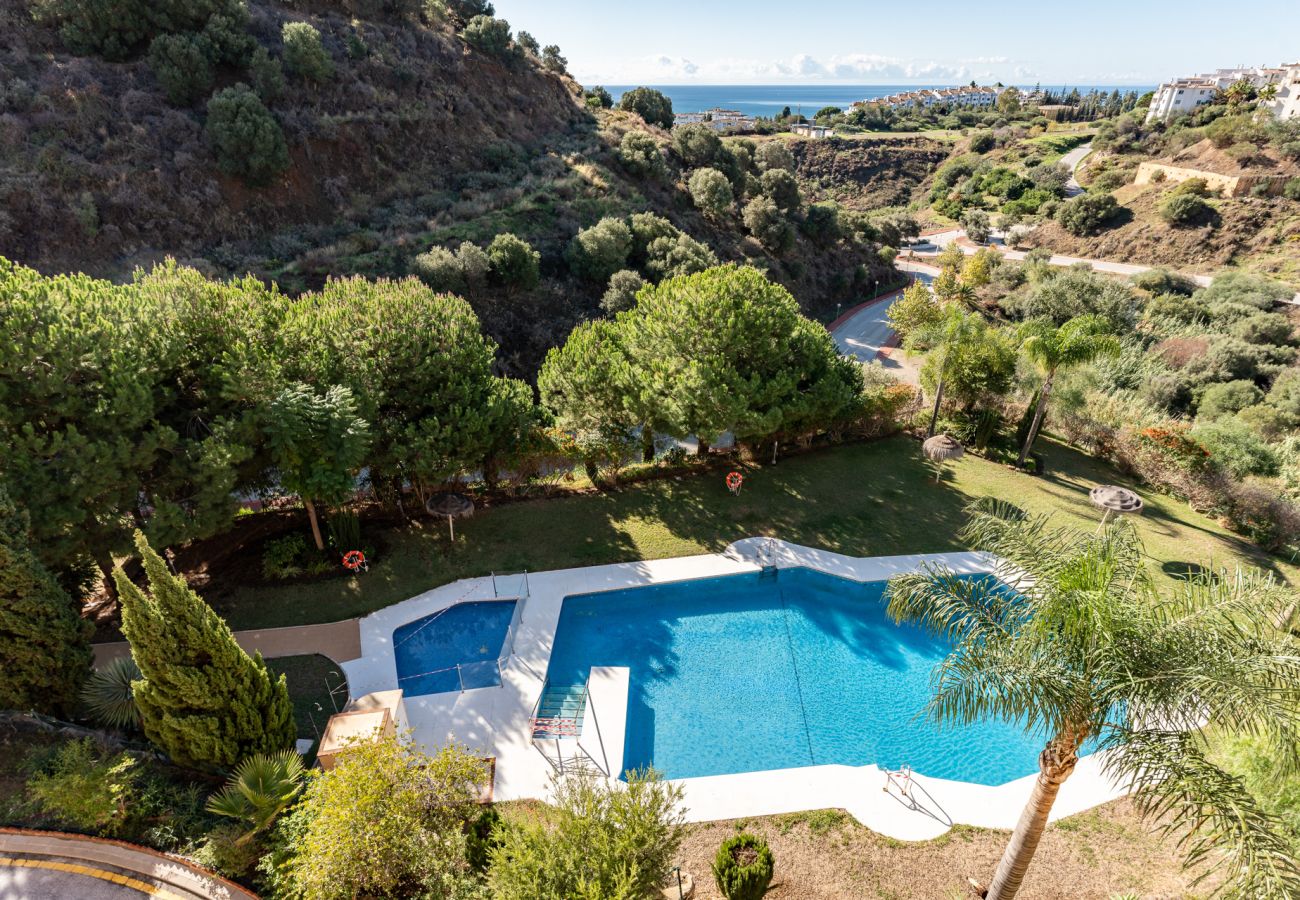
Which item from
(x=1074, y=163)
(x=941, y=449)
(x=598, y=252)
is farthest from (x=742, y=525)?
(x=1074, y=163)

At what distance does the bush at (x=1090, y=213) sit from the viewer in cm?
6147

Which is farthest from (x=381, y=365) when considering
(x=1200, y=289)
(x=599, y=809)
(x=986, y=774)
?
(x=1200, y=289)

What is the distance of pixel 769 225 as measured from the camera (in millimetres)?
45812

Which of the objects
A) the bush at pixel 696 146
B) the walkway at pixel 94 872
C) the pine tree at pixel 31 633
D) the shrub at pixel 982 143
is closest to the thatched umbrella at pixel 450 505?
the pine tree at pixel 31 633

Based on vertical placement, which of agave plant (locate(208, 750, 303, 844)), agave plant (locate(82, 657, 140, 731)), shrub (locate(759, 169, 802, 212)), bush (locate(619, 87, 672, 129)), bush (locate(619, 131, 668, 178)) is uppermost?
bush (locate(619, 87, 672, 129))

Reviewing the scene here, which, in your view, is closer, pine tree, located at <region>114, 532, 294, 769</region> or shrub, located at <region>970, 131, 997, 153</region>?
pine tree, located at <region>114, 532, 294, 769</region>

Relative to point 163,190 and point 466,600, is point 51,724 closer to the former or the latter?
point 466,600

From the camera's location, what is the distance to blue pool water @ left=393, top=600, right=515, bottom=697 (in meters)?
13.9

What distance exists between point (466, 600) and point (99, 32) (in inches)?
1736

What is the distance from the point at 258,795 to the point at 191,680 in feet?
7.13

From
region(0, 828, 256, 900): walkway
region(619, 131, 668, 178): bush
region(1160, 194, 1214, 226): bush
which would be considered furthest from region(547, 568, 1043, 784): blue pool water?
region(1160, 194, 1214, 226): bush

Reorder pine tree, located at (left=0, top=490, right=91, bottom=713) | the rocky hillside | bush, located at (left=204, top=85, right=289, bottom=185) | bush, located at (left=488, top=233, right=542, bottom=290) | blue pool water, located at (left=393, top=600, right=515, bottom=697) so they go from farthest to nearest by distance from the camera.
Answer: bush, located at (left=204, top=85, right=289, bottom=185) < bush, located at (left=488, top=233, right=542, bottom=290) < the rocky hillside < blue pool water, located at (left=393, top=600, right=515, bottom=697) < pine tree, located at (left=0, top=490, right=91, bottom=713)

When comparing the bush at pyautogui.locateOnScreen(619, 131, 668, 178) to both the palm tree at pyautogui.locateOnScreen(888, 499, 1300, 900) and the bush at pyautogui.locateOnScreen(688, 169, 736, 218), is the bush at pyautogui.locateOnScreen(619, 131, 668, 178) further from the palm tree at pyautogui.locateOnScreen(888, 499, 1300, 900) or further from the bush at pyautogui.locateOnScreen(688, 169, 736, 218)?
the palm tree at pyautogui.locateOnScreen(888, 499, 1300, 900)

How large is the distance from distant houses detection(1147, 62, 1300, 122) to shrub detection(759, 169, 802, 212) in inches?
2634
